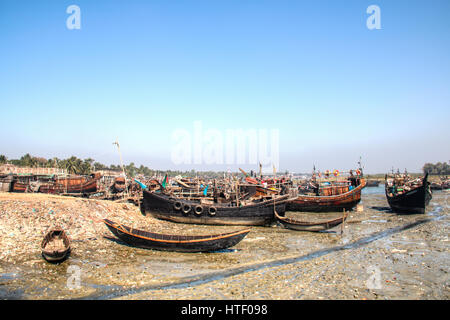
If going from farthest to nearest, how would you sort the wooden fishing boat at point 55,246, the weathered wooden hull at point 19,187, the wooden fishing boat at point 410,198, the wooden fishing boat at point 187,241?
the weathered wooden hull at point 19,187 < the wooden fishing boat at point 410,198 < the wooden fishing boat at point 187,241 < the wooden fishing boat at point 55,246

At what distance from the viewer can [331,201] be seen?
36344 mm

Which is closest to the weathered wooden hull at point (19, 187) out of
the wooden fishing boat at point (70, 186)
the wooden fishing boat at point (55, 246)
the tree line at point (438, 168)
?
the wooden fishing boat at point (70, 186)

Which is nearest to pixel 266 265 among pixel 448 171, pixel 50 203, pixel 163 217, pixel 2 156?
pixel 163 217

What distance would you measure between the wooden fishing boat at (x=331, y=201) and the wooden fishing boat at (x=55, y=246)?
29031 mm

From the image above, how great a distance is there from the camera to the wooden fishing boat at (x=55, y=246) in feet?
44.4

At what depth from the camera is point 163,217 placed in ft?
89.9

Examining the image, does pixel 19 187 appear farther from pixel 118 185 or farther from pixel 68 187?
pixel 118 185

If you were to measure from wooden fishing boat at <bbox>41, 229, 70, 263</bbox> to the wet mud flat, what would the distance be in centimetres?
43

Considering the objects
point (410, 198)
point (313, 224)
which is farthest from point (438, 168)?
point (313, 224)

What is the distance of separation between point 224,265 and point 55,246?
9.19 m

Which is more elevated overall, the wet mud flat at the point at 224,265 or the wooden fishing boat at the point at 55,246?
the wooden fishing boat at the point at 55,246

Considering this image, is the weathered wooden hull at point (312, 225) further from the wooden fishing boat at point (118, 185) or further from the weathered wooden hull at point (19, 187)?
the weathered wooden hull at point (19, 187)

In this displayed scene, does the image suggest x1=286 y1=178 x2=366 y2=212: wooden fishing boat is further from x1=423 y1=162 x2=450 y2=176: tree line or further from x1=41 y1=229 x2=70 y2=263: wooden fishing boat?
x1=423 y1=162 x2=450 y2=176: tree line

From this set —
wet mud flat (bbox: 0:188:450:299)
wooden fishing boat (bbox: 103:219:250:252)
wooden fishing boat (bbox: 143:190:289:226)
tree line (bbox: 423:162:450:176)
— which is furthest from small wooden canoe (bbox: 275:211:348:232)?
tree line (bbox: 423:162:450:176)
